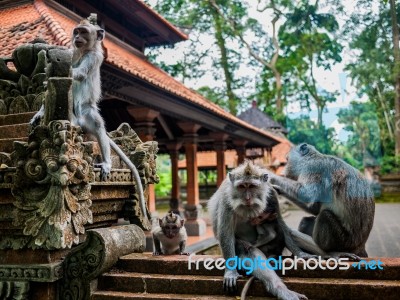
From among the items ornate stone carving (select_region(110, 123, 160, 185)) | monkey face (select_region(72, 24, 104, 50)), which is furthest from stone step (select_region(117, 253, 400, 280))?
monkey face (select_region(72, 24, 104, 50))

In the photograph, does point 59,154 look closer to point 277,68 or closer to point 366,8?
point 366,8

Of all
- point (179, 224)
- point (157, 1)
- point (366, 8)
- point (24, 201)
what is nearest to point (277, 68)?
point (157, 1)

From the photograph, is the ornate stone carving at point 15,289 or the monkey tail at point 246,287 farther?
the ornate stone carving at point 15,289

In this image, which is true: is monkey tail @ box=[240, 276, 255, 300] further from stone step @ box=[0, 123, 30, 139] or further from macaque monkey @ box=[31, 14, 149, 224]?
stone step @ box=[0, 123, 30, 139]

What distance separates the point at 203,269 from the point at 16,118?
2055 millimetres

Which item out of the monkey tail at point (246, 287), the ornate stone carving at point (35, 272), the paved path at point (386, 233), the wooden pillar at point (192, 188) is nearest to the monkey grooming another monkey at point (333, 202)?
the monkey tail at point (246, 287)

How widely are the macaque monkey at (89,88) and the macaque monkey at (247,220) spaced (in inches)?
38.9

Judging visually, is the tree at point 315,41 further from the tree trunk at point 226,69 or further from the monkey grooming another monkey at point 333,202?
the tree trunk at point 226,69

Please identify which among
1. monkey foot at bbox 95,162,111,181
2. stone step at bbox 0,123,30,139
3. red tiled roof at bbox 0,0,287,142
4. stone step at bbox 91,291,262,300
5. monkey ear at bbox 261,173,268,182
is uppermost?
red tiled roof at bbox 0,0,287,142

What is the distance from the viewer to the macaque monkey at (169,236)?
175 inches

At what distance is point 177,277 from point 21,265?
3.62 feet

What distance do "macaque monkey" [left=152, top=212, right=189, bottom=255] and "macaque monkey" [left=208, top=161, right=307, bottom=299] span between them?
4.23 ft

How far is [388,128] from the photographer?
10.5 meters

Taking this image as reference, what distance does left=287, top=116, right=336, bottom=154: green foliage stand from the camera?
4234 millimetres
